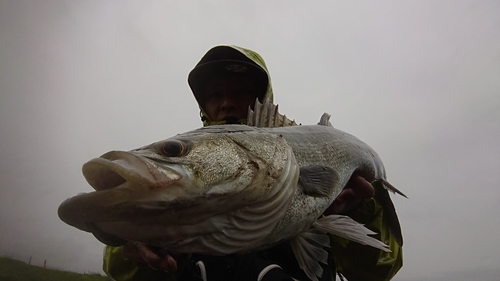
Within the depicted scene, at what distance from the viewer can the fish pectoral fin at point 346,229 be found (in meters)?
1.52

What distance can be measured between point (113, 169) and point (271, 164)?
65cm

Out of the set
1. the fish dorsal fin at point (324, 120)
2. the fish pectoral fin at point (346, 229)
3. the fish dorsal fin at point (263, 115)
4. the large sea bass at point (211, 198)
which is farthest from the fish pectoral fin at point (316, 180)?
the fish dorsal fin at point (324, 120)

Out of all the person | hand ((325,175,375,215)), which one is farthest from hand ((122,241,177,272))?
hand ((325,175,375,215))

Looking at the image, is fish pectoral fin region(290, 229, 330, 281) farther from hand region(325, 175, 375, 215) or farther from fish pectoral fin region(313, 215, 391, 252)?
hand region(325, 175, 375, 215)

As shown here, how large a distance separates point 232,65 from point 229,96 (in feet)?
1.04

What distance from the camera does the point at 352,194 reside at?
2.13 metres

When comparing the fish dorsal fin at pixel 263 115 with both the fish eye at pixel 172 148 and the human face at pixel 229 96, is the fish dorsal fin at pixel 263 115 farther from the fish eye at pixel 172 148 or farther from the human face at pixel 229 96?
the fish eye at pixel 172 148

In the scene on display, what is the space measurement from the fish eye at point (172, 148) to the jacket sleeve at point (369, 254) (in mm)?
1608

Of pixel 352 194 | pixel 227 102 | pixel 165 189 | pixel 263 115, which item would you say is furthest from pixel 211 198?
pixel 227 102

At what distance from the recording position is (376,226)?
240 cm

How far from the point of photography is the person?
160 centimetres

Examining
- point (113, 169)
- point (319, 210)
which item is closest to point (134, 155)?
point (113, 169)

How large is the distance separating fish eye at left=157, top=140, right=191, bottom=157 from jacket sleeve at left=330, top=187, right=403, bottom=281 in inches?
63.3

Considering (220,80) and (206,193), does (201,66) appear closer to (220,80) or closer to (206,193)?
(220,80)
